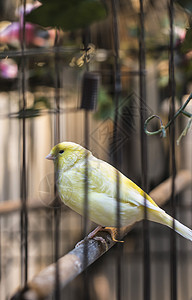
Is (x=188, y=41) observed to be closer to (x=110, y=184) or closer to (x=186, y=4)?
(x=186, y=4)

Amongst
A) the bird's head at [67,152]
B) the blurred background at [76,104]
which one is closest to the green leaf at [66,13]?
the blurred background at [76,104]

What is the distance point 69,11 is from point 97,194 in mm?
167

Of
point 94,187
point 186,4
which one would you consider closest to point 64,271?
point 94,187

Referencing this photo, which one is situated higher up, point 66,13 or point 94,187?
point 66,13

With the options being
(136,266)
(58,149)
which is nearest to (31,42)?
(58,149)

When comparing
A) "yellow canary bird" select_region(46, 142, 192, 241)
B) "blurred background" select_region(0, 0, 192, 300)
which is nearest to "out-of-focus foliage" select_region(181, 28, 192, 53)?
"blurred background" select_region(0, 0, 192, 300)

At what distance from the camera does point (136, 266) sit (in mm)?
1806

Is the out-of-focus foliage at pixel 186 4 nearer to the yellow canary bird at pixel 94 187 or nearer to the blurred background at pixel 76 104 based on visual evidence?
the blurred background at pixel 76 104

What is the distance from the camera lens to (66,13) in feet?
1.07

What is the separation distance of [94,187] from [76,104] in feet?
0.42

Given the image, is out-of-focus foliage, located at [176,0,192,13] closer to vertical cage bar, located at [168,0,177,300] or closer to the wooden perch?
vertical cage bar, located at [168,0,177,300]

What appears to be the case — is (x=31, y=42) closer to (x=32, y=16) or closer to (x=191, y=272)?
(x=32, y=16)

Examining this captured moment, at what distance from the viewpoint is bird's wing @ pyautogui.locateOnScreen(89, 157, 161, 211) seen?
0.27m

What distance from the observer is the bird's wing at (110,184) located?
0.27 m
